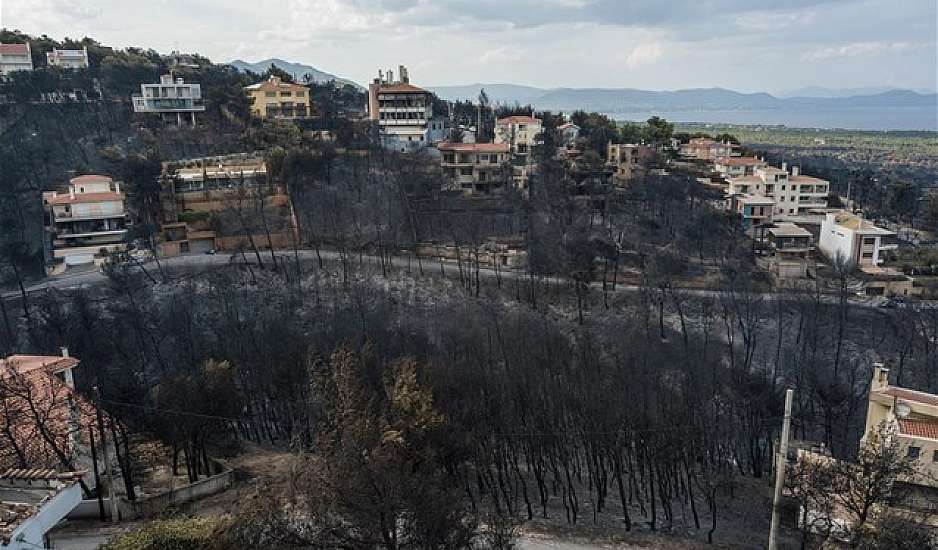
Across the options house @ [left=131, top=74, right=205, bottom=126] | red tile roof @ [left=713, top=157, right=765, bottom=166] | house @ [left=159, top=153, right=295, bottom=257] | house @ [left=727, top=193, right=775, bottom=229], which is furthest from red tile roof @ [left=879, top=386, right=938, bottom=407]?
house @ [left=131, top=74, right=205, bottom=126]

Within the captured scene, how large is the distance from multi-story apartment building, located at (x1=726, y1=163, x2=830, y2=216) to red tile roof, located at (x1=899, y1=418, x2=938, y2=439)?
118 feet

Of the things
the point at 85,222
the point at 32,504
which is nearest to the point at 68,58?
the point at 85,222

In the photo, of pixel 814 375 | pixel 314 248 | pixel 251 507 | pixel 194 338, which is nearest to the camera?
pixel 251 507

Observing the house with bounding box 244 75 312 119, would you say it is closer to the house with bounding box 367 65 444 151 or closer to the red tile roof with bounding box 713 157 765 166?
the house with bounding box 367 65 444 151

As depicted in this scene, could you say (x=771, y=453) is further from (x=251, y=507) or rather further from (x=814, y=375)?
(x=251, y=507)

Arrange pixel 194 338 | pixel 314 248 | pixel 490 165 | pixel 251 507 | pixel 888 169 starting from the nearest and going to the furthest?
1. pixel 251 507
2. pixel 194 338
3. pixel 314 248
4. pixel 490 165
5. pixel 888 169

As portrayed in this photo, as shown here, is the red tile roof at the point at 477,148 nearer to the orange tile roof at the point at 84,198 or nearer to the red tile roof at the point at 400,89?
the red tile roof at the point at 400,89

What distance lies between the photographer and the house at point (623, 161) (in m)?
55.1

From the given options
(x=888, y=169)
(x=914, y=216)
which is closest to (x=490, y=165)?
(x=914, y=216)

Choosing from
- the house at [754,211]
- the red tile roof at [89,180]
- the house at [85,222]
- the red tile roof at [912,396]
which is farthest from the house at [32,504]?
the house at [754,211]

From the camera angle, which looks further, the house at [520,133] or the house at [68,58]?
the house at [68,58]

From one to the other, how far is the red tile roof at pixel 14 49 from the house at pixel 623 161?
178 feet

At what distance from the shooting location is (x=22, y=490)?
1243 centimetres

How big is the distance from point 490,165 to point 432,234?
9910 mm
